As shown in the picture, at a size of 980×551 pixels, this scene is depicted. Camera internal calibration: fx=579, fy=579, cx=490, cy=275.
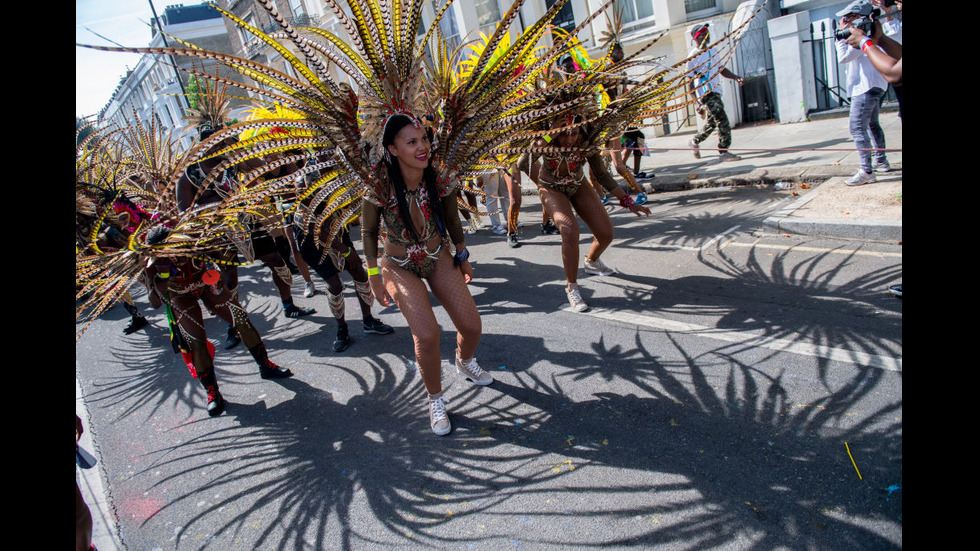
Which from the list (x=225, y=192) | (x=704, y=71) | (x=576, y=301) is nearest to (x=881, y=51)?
(x=704, y=71)

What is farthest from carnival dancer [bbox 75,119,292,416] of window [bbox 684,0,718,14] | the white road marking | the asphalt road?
window [bbox 684,0,718,14]

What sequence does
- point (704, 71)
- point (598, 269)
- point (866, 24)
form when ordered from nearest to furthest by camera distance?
point (704, 71), point (866, 24), point (598, 269)

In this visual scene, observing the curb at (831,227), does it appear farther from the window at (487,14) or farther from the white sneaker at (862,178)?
the window at (487,14)

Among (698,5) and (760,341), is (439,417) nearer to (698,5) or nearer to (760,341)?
(760,341)

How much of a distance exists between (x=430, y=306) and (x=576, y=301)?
6.27ft

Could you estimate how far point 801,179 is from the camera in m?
7.05

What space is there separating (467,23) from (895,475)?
58.7ft

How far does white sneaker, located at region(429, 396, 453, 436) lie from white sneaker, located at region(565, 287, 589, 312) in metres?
1.72

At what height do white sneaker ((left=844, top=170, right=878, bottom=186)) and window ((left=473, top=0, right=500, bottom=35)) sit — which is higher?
window ((left=473, top=0, right=500, bottom=35))

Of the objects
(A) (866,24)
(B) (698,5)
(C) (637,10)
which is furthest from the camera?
(C) (637,10)

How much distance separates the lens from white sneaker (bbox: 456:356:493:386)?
396 centimetres

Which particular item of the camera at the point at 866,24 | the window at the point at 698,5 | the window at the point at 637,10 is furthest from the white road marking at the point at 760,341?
the window at the point at 637,10

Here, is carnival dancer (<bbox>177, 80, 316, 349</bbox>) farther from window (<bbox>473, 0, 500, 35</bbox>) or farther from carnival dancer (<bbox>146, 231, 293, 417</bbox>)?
window (<bbox>473, 0, 500, 35</bbox>)

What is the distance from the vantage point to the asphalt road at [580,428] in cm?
254
